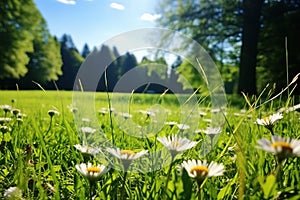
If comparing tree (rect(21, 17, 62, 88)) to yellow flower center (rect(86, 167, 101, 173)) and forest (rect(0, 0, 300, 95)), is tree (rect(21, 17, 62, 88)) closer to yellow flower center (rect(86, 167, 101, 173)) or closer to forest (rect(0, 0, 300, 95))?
forest (rect(0, 0, 300, 95))

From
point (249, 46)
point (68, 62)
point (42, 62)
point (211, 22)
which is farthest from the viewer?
point (68, 62)

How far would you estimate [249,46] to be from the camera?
1057cm

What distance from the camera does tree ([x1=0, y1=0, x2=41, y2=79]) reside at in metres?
20.8

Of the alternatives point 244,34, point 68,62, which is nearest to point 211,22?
point 244,34

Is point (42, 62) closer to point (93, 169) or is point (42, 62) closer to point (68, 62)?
point (68, 62)

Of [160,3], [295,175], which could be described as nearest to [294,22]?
[160,3]

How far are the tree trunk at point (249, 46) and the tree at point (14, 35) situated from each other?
14.9m

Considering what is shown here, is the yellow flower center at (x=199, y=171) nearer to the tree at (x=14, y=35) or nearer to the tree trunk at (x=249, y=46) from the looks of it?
the tree trunk at (x=249, y=46)

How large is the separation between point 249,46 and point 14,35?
51.6 feet

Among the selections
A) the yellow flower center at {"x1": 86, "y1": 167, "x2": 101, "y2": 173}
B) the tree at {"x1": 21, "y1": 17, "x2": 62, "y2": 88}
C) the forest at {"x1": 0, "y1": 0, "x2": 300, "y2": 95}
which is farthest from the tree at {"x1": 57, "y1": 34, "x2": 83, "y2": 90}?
the yellow flower center at {"x1": 86, "y1": 167, "x2": 101, "y2": 173}

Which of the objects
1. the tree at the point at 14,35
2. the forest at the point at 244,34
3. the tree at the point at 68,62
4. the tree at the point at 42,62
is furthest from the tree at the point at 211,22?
the tree at the point at 68,62

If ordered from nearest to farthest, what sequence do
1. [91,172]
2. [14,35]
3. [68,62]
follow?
[91,172] → [14,35] → [68,62]

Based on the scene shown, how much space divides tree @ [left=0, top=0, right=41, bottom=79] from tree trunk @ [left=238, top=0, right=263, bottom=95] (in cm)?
1489

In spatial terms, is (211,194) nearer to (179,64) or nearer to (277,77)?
(277,77)
